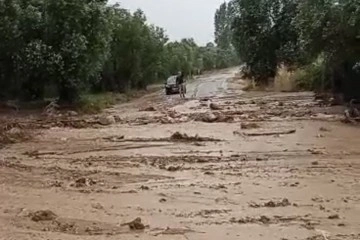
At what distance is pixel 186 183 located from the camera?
1118 centimetres

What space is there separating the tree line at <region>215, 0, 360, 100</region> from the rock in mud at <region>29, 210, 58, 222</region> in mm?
13578

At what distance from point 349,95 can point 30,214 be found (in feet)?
70.8

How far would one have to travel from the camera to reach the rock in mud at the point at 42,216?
8.44 metres

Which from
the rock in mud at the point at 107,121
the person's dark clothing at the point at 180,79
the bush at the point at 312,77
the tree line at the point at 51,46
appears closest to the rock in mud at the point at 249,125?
the rock in mud at the point at 107,121

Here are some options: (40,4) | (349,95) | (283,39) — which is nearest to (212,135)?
(349,95)

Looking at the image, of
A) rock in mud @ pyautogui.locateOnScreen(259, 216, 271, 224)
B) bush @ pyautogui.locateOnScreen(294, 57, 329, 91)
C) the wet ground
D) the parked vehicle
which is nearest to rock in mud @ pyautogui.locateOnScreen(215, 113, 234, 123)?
the wet ground

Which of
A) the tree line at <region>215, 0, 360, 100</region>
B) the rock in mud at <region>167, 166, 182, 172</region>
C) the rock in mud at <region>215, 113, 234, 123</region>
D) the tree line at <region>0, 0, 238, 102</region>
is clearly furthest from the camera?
the tree line at <region>0, 0, 238, 102</region>

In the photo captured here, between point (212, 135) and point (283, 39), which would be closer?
point (212, 135)

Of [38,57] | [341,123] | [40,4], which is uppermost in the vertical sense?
[40,4]

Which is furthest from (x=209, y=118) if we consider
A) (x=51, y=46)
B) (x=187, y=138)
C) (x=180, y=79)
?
(x=180, y=79)

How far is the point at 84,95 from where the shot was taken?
32.7m

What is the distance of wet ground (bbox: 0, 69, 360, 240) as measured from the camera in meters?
7.99

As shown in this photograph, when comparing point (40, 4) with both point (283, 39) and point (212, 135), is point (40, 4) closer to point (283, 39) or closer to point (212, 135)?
point (212, 135)

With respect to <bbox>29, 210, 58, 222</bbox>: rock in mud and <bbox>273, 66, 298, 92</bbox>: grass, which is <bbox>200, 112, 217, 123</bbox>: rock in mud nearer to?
<bbox>29, 210, 58, 222</bbox>: rock in mud
